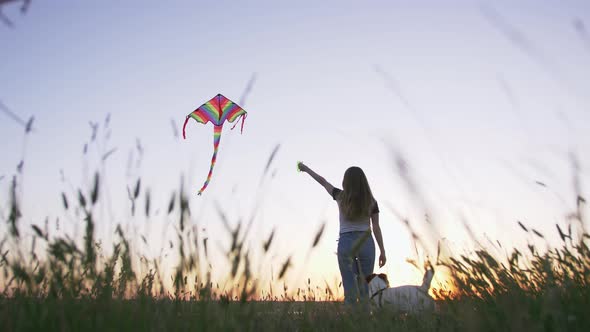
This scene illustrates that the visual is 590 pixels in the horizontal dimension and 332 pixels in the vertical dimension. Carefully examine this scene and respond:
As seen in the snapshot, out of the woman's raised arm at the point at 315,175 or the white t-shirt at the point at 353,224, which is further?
the woman's raised arm at the point at 315,175

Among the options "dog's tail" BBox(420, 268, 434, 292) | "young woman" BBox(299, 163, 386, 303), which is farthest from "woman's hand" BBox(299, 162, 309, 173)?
"dog's tail" BBox(420, 268, 434, 292)

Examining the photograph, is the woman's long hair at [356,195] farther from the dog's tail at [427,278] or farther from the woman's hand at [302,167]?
the dog's tail at [427,278]

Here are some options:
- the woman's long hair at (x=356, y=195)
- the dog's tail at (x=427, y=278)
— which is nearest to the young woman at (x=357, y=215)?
the woman's long hair at (x=356, y=195)

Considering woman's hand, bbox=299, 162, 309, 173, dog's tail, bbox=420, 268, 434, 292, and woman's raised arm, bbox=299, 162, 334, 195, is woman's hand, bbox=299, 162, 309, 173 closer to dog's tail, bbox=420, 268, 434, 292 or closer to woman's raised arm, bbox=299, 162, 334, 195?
woman's raised arm, bbox=299, 162, 334, 195

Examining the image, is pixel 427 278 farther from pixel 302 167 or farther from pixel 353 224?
pixel 302 167

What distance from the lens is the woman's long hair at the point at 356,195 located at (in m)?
5.25

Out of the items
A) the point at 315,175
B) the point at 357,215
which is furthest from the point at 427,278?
the point at 315,175

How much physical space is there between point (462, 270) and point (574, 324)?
1.50ft

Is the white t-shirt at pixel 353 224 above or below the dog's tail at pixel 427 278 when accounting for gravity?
above

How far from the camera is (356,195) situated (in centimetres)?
529

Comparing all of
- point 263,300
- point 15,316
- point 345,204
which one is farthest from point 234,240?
point 345,204

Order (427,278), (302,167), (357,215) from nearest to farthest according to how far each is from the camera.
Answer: (427,278)
(357,215)
(302,167)

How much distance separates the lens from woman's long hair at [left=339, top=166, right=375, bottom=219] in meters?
5.25

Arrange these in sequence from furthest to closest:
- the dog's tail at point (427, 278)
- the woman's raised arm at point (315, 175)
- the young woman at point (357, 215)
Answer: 1. the woman's raised arm at point (315, 175)
2. the young woman at point (357, 215)
3. the dog's tail at point (427, 278)
